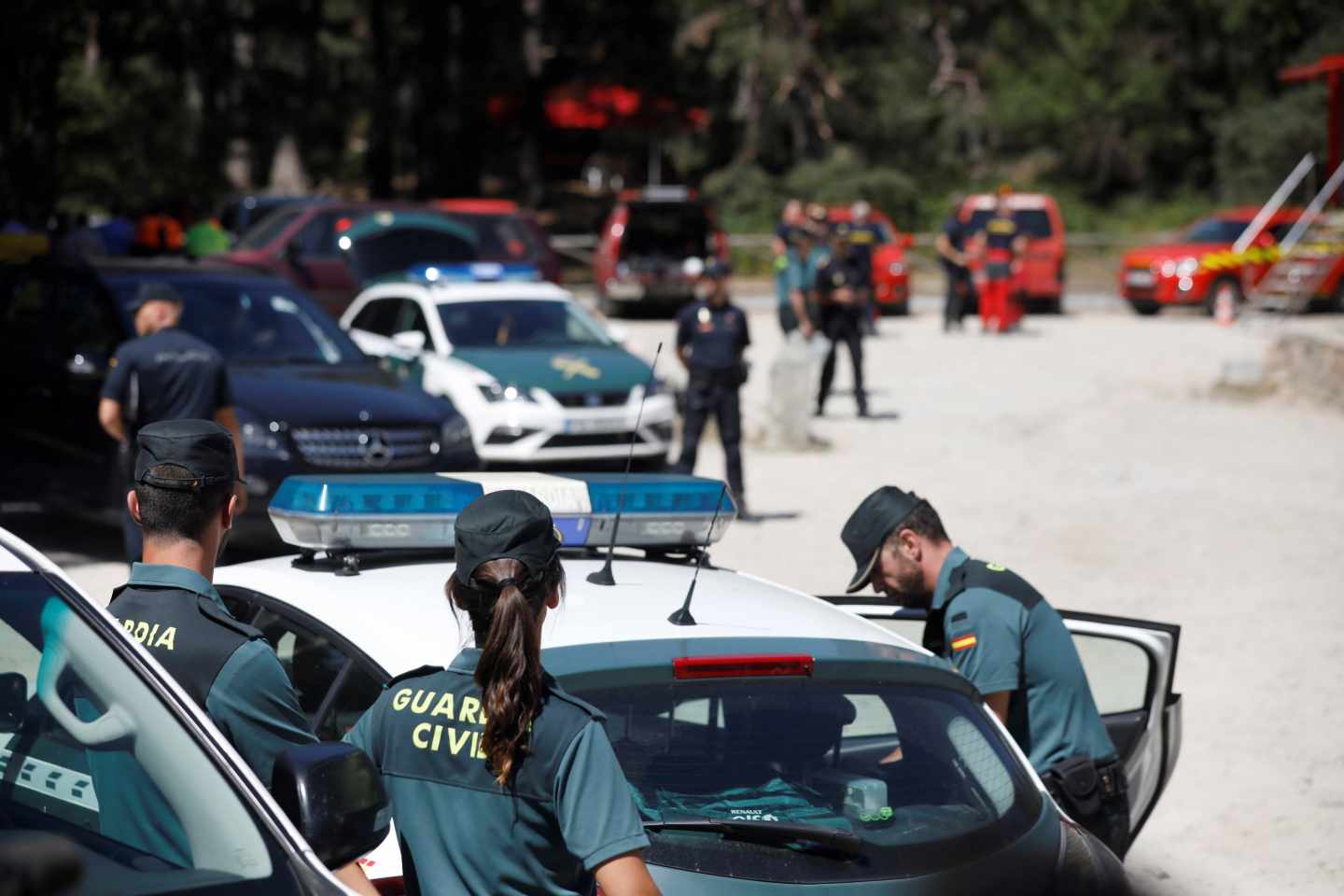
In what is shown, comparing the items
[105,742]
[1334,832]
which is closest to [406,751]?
[105,742]

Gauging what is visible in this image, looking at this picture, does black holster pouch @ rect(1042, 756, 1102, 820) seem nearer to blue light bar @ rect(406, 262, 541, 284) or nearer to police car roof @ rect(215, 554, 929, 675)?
police car roof @ rect(215, 554, 929, 675)

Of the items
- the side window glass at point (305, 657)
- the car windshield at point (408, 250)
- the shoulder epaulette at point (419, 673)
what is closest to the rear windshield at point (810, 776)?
the shoulder epaulette at point (419, 673)

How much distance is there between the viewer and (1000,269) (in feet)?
76.4

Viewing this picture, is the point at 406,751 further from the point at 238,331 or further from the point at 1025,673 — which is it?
the point at 238,331

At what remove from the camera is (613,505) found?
13.9ft

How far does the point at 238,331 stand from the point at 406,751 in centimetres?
804

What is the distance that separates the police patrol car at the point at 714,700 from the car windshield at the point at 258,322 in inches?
250

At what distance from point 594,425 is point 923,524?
307 inches

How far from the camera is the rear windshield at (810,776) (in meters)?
3.11

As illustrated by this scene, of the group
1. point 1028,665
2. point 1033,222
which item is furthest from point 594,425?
point 1033,222

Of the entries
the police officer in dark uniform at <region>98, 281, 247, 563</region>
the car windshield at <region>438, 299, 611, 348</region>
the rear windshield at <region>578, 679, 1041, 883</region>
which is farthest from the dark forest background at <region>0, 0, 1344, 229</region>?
the rear windshield at <region>578, 679, 1041, 883</region>

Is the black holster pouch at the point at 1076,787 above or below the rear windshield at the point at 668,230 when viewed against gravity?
below

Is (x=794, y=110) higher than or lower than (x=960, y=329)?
higher

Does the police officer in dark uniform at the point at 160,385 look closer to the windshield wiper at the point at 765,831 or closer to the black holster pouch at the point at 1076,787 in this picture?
the black holster pouch at the point at 1076,787
